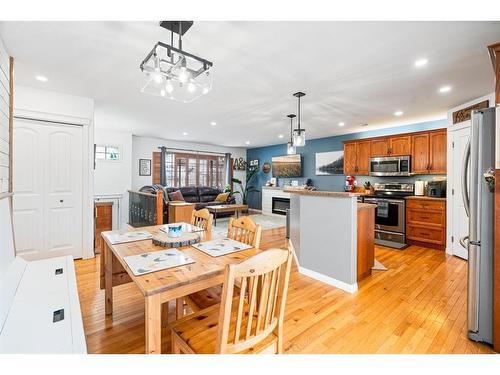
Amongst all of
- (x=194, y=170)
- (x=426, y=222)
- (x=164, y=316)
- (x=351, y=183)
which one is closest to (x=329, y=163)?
(x=351, y=183)

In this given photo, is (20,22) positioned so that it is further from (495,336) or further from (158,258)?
A: (495,336)

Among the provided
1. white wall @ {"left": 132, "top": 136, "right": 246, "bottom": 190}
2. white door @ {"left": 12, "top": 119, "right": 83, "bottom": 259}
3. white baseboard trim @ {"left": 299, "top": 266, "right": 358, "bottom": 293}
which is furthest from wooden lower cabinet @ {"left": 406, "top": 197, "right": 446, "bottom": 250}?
white wall @ {"left": 132, "top": 136, "right": 246, "bottom": 190}

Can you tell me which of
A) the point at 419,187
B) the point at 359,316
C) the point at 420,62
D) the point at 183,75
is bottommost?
the point at 359,316

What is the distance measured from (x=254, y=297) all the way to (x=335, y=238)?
6.45 feet

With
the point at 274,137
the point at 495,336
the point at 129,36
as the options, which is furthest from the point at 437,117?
the point at 129,36

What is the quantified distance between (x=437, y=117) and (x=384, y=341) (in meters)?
4.51

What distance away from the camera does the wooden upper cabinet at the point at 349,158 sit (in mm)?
5582

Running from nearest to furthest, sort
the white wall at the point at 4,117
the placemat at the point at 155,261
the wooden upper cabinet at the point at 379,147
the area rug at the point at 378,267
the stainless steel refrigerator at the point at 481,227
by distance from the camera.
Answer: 1. the placemat at the point at 155,261
2. the stainless steel refrigerator at the point at 481,227
3. the white wall at the point at 4,117
4. the area rug at the point at 378,267
5. the wooden upper cabinet at the point at 379,147

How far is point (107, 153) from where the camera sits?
232 inches

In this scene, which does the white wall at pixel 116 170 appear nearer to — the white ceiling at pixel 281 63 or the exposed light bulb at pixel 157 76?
the white ceiling at pixel 281 63

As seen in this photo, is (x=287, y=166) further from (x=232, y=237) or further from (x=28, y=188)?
(x=28, y=188)

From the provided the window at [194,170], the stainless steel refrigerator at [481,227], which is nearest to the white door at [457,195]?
the stainless steel refrigerator at [481,227]

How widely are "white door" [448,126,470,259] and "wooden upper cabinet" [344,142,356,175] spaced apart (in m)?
1.94

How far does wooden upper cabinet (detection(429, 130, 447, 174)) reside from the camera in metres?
4.21
